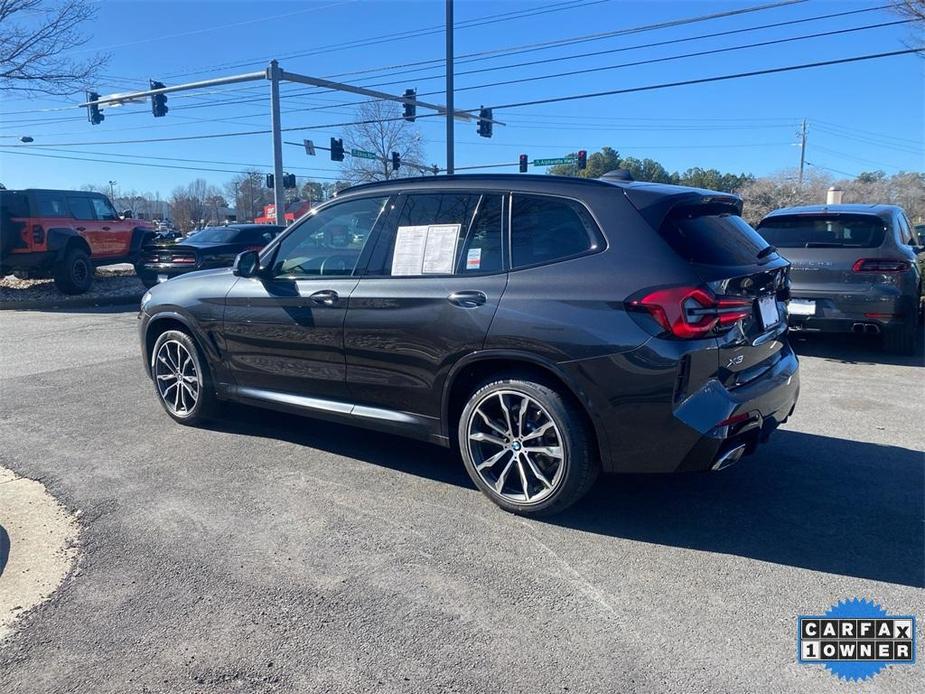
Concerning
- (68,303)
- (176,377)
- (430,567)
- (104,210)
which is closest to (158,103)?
(104,210)

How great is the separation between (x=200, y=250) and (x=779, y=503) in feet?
40.7

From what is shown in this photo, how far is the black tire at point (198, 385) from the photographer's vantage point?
5.20 meters

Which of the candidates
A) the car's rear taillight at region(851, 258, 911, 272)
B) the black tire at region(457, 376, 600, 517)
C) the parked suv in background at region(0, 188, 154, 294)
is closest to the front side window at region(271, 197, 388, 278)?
the black tire at region(457, 376, 600, 517)

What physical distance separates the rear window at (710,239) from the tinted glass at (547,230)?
16.0 inches

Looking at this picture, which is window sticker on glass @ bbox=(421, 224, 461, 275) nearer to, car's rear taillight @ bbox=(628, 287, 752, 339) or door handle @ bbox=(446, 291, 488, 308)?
door handle @ bbox=(446, 291, 488, 308)

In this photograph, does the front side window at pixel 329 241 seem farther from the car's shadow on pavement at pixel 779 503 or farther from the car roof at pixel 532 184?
the car's shadow on pavement at pixel 779 503

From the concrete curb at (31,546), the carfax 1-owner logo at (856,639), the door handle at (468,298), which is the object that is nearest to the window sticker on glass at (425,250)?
the door handle at (468,298)

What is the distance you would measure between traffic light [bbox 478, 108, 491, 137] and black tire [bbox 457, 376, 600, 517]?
79.4ft

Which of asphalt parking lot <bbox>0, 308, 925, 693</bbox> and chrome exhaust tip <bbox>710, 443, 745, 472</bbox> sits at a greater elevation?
chrome exhaust tip <bbox>710, 443, 745, 472</bbox>

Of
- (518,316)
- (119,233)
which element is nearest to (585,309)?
(518,316)

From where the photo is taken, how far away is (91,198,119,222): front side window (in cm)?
1591

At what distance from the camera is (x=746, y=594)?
2986 millimetres

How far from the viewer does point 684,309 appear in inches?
126

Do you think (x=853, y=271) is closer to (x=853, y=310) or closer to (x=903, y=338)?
(x=853, y=310)
